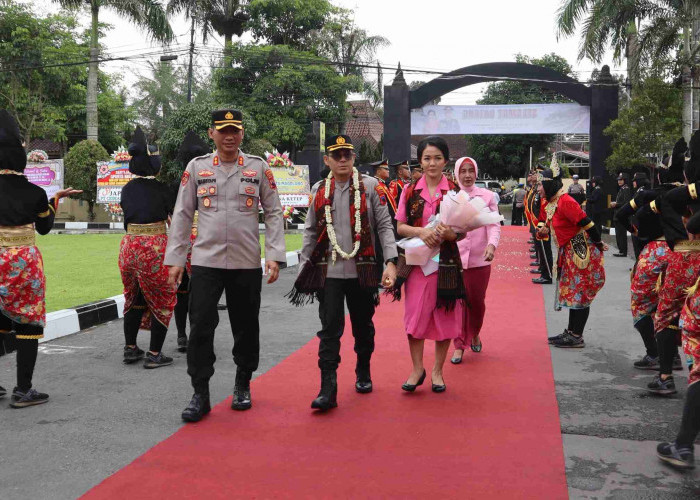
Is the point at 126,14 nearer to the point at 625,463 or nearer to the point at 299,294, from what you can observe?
the point at 299,294

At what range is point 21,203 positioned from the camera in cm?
497

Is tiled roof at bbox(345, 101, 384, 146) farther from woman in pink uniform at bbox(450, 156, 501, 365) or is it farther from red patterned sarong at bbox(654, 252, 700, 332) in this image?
red patterned sarong at bbox(654, 252, 700, 332)

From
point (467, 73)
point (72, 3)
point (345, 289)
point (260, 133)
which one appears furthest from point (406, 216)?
point (260, 133)

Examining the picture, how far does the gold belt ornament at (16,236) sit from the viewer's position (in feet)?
16.2

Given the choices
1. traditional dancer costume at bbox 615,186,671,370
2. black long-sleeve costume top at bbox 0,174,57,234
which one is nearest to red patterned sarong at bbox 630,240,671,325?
traditional dancer costume at bbox 615,186,671,370

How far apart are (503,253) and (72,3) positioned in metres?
20.8

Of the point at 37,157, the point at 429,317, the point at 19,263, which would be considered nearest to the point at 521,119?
the point at 37,157

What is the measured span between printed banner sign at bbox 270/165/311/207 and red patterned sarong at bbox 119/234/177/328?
17.1 meters

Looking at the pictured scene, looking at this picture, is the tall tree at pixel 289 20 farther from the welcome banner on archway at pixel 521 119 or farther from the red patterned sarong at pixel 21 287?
the red patterned sarong at pixel 21 287

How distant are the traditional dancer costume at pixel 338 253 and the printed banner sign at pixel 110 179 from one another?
866 inches

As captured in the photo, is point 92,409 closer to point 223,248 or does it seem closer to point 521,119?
point 223,248

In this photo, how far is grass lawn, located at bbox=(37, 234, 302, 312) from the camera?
31.0 ft

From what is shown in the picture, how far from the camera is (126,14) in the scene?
29547 millimetres

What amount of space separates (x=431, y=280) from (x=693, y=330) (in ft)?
6.02
